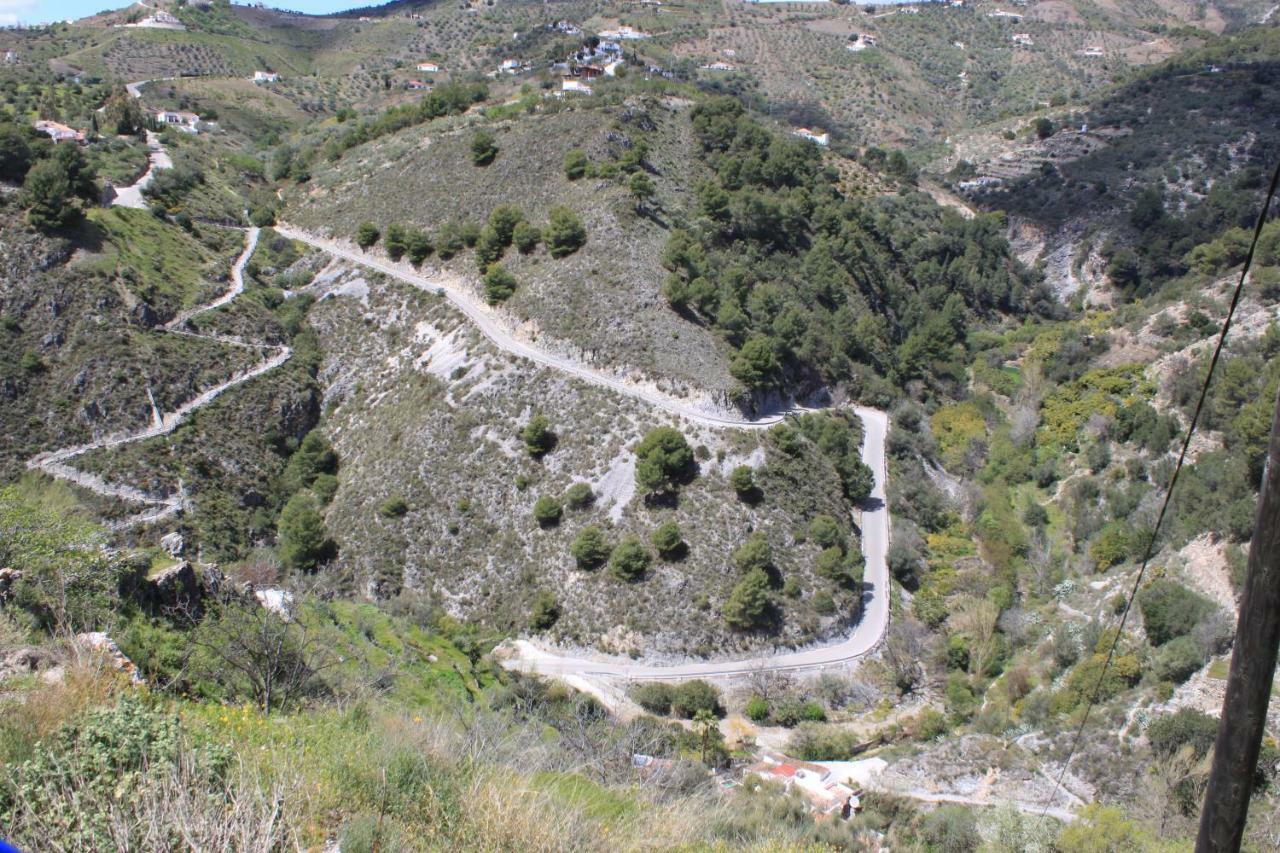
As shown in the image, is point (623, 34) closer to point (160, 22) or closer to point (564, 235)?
point (160, 22)

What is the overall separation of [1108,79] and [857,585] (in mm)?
121139

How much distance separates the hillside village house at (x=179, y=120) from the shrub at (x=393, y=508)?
56768 millimetres

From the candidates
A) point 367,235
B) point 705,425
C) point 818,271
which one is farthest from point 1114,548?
point 367,235

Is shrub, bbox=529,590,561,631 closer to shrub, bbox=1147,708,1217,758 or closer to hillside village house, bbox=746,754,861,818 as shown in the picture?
hillside village house, bbox=746,754,861,818

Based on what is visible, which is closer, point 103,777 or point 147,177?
point 103,777

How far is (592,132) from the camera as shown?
2365 inches

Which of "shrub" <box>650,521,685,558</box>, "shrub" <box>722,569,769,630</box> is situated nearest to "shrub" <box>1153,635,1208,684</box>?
"shrub" <box>722,569,769,630</box>

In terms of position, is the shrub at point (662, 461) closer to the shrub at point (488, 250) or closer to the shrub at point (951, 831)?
the shrub at point (951, 831)

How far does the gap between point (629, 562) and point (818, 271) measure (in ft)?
101

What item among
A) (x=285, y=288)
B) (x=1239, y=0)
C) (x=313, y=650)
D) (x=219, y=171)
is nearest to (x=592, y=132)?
(x=285, y=288)

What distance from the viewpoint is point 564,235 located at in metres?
49.2

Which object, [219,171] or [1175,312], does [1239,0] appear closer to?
[1175,312]

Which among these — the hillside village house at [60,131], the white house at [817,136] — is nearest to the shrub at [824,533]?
the hillside village house at [60,131]

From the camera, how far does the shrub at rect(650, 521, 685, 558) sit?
3562cm
